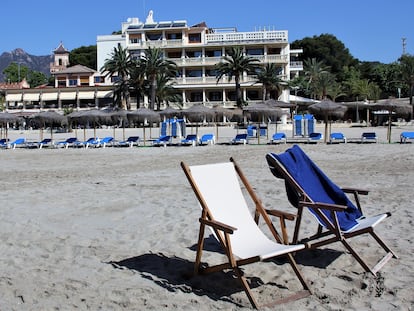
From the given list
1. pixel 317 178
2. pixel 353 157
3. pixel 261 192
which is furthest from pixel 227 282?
pixel 353 157

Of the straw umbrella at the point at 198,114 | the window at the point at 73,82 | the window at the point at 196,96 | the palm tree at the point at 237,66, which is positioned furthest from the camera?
the window at the point at 73,82

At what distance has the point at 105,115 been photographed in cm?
2856

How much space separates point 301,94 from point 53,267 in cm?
6980

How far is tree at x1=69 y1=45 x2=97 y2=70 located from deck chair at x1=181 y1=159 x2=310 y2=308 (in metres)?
88.8

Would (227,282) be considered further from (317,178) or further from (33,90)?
(33,90)

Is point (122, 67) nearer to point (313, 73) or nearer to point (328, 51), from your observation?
point (313, 73)

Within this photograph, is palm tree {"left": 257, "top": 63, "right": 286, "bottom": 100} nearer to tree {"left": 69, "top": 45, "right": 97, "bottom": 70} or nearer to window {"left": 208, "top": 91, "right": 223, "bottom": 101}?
window {"left": 208, "top": 91, "right": 223, "bottom": 101}

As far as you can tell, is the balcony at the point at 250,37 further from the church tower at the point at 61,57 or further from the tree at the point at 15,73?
the tree at the point at 15,73

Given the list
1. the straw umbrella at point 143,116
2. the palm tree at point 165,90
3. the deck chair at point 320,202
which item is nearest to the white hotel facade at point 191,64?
the palm tree at point 165,90

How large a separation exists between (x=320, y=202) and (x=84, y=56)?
302ft

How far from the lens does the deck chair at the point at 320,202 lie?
417 centimetres

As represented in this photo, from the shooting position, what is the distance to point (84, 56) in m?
91.7

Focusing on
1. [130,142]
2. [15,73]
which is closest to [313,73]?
[130,142]

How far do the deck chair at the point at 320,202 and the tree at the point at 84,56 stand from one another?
88747mm
